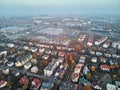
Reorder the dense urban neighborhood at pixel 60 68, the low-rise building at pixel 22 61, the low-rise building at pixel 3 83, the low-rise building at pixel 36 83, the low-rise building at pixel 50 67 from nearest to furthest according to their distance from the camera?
the low-rise building at pixel 36 83 < the low-rise building at pixel 3 83 < the dense urban neighborhood at pixel 60 68 < the low-rise building at pixel 50 67 < the low-rise building at pixel 22 61

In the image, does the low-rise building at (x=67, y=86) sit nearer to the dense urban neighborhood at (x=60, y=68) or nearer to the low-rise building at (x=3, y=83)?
the dense urban neighborhood at (x=60, y=68)

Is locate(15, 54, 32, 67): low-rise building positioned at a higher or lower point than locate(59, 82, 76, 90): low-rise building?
higher

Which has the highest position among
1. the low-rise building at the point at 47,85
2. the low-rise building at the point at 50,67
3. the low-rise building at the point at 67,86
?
the low-rise building at the point at 50,67

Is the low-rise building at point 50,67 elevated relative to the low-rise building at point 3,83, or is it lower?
elevated

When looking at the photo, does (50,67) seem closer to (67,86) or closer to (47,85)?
(47,85)

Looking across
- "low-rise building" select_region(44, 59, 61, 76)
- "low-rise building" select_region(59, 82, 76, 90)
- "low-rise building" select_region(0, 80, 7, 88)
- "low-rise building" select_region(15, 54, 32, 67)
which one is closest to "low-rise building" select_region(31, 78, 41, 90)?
"low-rise building" select_region(44, 59, 61, 76)

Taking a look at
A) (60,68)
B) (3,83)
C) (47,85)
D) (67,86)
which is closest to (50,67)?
(60,68)

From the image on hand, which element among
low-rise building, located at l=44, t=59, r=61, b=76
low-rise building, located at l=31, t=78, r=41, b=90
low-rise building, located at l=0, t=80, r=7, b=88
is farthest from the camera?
low-rise building, located at l=44, t=59, r=61, b=76

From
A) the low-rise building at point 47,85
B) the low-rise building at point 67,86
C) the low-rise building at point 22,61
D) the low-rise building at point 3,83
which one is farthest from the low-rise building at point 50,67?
the low-rise building at point 3,83

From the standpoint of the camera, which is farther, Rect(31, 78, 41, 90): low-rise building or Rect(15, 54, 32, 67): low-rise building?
Rect(15, 54, 32, 67): low-rise building

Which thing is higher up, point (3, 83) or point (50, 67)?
point (50, 67)

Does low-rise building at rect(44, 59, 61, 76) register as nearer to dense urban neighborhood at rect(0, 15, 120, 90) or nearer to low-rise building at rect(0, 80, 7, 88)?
dense urban neighborhood at rect(0, 15, 120, 90)

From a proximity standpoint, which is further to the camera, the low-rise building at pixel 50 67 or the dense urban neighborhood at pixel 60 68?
the low-rise building at pixel 50 67
